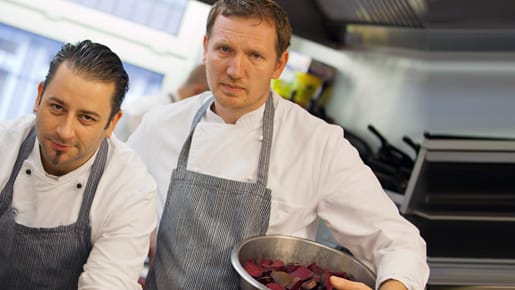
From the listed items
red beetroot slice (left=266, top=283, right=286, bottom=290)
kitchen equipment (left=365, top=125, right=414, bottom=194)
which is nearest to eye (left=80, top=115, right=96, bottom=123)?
red beetroot slice (left=266, top=283, right=286, bottom=290)

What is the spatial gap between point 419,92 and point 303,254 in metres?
1.47

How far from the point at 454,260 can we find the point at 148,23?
2007mm

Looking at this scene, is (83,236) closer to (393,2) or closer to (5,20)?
(393,2)

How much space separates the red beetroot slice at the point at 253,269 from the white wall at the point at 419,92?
1.30 meters

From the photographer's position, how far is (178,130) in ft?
5.04

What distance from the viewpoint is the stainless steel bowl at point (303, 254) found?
123 centimetres

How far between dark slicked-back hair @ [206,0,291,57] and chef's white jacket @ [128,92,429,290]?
19cm

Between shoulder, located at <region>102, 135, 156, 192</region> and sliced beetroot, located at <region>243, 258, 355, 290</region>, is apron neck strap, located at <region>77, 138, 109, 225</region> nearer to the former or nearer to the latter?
shoulder, located at <region>102, 135, 156, 192</region>

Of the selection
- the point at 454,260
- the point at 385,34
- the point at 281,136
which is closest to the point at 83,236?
the point at 281,136

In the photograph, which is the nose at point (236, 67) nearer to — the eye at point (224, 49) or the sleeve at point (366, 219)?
the eye at point (224, 49)

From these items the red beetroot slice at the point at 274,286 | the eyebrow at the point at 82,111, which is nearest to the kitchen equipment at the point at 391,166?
the red beetroot slice at the point at 274,286

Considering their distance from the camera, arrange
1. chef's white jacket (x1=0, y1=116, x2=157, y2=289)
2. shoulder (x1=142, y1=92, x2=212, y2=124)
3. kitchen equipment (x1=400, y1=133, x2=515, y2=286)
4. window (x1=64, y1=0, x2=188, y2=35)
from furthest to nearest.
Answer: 1. window (x1=64, y1=0, x2=188, y2=35)
2. kitchen equipment (x1=400, y1=133, x2=515, y2=286)
3. shoulder (x1=142, y1=92, x2=212, y2=124)
4. chef's white jacket (x1=0, y1=116, x2=157, y2=289)

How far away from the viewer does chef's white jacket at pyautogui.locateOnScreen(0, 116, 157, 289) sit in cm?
118

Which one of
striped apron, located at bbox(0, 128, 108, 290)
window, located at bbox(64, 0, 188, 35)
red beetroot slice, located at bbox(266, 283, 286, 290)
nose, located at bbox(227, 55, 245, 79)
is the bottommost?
striped apron, located at bbox(0, 128, 108, 290)
